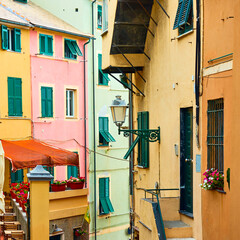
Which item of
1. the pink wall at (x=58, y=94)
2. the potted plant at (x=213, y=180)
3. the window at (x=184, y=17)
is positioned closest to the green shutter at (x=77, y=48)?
the pink wall at (x=58, y=94)

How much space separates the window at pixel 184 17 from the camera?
34.2 feet

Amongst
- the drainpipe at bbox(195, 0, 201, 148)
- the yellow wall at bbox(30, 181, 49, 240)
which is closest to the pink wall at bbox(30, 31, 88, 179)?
the yellow wall at bbox(30, 181, 49, 240)

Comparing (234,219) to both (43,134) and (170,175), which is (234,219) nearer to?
(170,175)

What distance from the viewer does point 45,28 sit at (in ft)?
76.2

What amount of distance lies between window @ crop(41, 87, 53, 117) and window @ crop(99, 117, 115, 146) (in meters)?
3.44

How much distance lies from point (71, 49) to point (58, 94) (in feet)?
7.97

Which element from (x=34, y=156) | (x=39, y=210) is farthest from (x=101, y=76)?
(x=39, y=210)

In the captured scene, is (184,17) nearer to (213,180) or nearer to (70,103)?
(213,180)

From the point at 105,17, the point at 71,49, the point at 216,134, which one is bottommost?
the point at 216,134

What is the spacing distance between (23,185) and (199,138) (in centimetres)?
961

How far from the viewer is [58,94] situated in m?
24.2

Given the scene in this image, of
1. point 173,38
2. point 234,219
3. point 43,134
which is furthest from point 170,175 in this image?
point 43,134

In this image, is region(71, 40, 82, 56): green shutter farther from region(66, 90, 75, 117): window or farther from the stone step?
the stone step

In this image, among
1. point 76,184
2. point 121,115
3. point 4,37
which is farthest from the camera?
point 4,37
